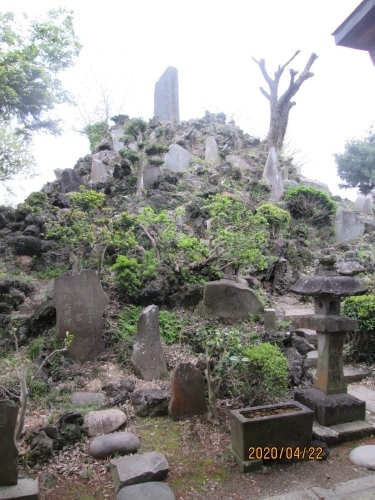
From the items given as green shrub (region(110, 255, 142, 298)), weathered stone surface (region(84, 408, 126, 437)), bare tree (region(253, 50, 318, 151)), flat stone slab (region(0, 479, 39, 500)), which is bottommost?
flat stone slab (region(0, 479, 39, 500))

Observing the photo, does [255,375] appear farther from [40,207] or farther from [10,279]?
[40,207]

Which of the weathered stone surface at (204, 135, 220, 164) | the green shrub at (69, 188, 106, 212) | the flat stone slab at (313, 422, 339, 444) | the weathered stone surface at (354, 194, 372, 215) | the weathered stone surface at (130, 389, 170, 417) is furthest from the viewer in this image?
the weathered stone surface at (204, 135, 220, 164)

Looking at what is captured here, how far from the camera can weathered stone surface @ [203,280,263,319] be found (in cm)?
719

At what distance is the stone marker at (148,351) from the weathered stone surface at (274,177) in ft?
35.9

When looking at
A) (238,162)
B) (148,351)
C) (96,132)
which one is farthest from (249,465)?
(96,132)

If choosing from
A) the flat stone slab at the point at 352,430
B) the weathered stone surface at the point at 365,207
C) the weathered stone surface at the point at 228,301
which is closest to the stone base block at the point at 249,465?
the flat stone slab at the point at 352,430

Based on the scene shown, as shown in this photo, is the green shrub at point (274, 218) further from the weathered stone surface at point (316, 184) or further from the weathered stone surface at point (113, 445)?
the weathered stone surface at point (113, 445)

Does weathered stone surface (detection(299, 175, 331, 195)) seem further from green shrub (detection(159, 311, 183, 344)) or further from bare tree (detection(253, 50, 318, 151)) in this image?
green shrub (detection(159, 311, 183, 344))

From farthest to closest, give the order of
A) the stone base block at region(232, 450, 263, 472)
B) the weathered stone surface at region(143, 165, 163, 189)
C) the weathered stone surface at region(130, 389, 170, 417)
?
the weathered stone surface at region(143, 165, 163, 189), the weathered stone surface at region(130, 389, 170, 417), the stone base block at region(232, 450, 263, 472)

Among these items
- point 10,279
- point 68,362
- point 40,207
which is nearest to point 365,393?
→ point 68,362

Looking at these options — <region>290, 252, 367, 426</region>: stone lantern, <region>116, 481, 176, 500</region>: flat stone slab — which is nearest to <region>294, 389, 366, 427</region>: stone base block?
<region>290, 252, 367, 426</region>: stone lantern

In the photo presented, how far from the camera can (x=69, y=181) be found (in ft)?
47.3

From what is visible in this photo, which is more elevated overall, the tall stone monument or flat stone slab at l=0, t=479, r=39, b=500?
the tall stone monument

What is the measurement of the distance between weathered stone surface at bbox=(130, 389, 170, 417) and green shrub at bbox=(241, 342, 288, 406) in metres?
1.07
